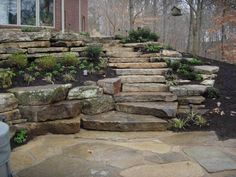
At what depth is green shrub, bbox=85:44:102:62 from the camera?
6.77 metres

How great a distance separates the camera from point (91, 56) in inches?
268

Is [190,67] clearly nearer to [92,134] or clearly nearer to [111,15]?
[92,134]

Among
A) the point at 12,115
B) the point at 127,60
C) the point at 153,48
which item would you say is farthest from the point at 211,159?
the point at 153,48

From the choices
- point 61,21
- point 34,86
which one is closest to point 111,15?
point 61,21

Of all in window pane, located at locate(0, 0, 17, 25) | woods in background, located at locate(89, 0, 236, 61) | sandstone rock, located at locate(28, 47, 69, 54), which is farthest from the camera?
woods in background, located at locate(89, 0, 236, 61)

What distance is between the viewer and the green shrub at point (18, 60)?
5777 millimetres

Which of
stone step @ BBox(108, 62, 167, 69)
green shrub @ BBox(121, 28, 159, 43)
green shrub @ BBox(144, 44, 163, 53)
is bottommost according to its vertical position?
stone step @ BBox(108, 62, 167, 69)

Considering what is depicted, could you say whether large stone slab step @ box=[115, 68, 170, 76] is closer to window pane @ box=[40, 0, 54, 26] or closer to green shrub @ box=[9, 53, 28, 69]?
green shrub @ box=[9, 53, 28, 69]

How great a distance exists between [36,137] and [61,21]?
8099 mm

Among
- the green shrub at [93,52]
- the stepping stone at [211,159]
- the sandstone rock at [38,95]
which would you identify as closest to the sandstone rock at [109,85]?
the sandstone rock at [38,95]

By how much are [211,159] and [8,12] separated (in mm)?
8531

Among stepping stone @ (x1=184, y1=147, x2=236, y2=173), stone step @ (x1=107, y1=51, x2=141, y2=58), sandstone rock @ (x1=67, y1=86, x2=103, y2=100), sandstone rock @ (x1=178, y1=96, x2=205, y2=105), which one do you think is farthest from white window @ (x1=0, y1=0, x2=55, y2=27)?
stepping stone @ (x1=184, y1=147, x2=236, y2=173)

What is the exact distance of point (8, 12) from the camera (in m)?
10.3

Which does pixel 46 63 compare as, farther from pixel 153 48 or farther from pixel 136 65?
pixel 153 48
